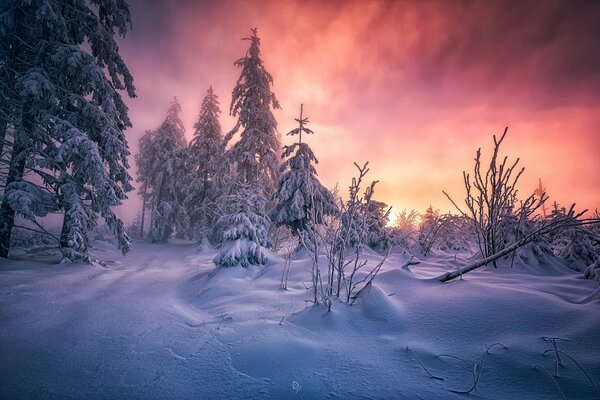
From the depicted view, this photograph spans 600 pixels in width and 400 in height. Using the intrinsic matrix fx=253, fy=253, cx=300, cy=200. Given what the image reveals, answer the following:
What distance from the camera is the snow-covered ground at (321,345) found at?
72.6 inches

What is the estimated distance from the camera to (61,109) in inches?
293

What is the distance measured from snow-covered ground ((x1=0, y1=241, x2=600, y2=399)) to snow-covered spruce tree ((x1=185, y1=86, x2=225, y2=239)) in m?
16.8

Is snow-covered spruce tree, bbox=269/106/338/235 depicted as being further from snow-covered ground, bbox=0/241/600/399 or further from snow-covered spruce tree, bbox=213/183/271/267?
snow-covered ground, bbox=0/241/600/399

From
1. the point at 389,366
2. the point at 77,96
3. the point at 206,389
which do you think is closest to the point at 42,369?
the point at 206,389

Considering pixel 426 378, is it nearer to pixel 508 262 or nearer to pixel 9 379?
pixel 9 379

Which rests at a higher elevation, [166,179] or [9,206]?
[166,179]

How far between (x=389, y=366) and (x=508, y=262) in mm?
3820

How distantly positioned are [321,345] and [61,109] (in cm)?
968

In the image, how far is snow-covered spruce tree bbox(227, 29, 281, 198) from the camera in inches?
572

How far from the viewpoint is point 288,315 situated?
3248 mm

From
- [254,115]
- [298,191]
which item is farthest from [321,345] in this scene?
[254,115]

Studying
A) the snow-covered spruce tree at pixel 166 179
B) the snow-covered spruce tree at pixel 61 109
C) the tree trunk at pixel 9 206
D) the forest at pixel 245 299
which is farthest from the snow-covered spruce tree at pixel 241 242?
the snow-covered spruce tree at pixel 166 179

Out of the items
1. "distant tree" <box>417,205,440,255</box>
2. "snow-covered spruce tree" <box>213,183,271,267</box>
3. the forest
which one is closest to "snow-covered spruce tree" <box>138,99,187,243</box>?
the forest

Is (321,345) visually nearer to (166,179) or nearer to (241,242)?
(241,242)
